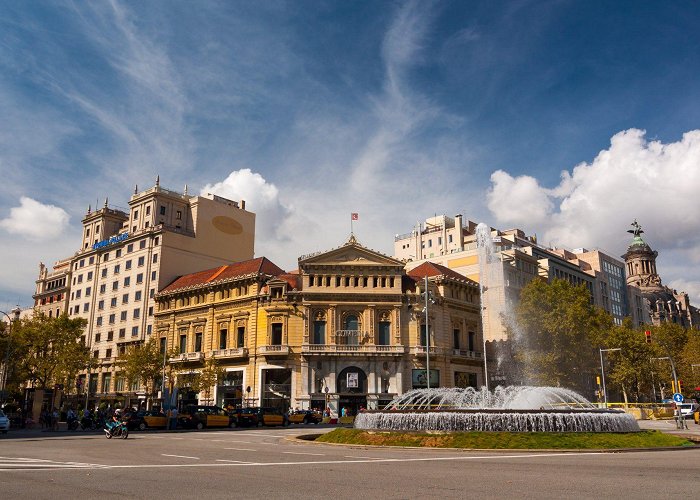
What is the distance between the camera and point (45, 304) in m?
102

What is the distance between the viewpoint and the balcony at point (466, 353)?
68500mm

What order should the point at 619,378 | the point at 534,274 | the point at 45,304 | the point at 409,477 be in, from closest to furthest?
the point at 409,477
the point at 619,378
the point at 534,274
the point at 45,304

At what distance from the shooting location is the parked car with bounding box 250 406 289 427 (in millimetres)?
49625

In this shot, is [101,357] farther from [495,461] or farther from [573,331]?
[495,461]

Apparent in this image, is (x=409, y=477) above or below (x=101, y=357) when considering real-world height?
below

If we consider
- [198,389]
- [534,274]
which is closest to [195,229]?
[198,389]

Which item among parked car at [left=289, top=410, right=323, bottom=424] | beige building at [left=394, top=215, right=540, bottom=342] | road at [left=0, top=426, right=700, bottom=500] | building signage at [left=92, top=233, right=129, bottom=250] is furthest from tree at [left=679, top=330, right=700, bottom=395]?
building signage at [left=92, top=233, right=129, bottom=250]

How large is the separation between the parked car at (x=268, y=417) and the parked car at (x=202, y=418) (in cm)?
310

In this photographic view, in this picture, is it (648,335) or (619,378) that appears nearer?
(648,335)

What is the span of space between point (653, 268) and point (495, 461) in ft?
470

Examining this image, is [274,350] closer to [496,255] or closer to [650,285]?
[496,255]

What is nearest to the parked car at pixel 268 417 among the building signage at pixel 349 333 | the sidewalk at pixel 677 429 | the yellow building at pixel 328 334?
the yellow building at pixel 328 334

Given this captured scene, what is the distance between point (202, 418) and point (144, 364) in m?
23.3

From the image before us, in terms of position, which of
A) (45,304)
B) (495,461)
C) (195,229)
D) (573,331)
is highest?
(195,229)
